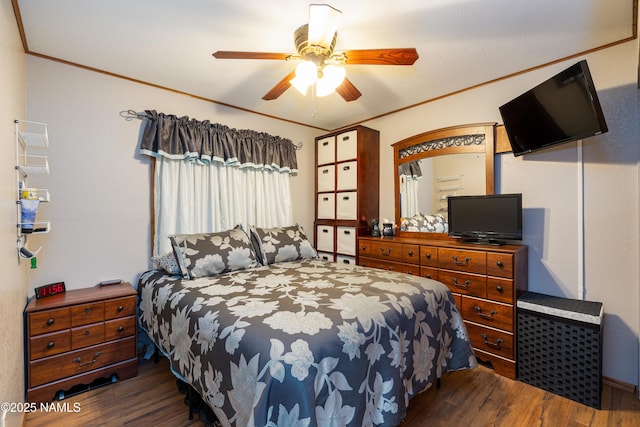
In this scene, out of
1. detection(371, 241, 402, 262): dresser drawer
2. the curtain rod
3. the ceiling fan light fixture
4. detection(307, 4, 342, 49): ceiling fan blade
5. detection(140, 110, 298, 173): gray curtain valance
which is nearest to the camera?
detection(307, 4, 342, 49): ceiling fan blade

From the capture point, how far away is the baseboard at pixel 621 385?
2064mm

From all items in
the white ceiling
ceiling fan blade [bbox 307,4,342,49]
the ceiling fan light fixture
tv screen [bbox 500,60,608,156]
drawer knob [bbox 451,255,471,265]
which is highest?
the white ceiling

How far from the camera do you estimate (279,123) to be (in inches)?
150

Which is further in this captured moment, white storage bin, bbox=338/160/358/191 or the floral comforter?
white storage bin, bbox=338/160/358/191

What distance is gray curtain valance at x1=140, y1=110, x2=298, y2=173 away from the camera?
9.01 feet

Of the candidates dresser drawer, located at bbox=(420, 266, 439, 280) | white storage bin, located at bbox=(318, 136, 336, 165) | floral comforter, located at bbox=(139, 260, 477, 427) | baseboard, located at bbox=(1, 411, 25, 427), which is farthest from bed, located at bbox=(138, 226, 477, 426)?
white storage bin, located at bbox=(318, 136, 336, 165)

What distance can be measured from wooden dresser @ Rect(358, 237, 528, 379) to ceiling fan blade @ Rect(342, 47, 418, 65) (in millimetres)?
1573

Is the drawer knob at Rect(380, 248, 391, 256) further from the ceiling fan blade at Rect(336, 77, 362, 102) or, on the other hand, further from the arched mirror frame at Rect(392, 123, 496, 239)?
the ceiling fan blade at Rect(336, 77, 362, 102)

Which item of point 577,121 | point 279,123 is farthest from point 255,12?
point 577,121

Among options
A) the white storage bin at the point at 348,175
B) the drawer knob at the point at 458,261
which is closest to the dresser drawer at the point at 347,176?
the white storage bin at the point at 348,175

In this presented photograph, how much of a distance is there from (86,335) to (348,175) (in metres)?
2.89

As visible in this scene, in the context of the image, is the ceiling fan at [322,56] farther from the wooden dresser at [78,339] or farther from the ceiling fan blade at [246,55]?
the wooden dresser at [78,339]

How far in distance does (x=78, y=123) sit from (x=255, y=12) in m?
1.78

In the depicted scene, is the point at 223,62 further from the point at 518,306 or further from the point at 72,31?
the point at 518,306
